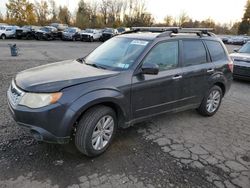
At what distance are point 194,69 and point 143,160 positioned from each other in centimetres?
200

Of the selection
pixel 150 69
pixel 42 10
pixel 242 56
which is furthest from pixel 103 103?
pixel 42 10

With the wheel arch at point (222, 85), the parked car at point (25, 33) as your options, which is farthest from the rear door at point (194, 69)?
the parked car at point (25, 33)

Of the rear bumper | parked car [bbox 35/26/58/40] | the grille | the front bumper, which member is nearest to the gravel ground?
the front bumper

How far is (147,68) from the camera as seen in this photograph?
323cm

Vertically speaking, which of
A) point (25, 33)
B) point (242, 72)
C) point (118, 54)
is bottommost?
point (242, 72)

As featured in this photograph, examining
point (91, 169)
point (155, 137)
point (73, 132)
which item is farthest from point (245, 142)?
point (73, 132)

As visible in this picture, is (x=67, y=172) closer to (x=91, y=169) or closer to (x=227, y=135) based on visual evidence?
(x=91, y=169)

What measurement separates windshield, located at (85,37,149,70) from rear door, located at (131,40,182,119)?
216 mm

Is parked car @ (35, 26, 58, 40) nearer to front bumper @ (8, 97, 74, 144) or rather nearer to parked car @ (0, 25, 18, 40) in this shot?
parked car @ (0, 25, 18, 40)

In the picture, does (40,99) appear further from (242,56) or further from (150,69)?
(242,56)

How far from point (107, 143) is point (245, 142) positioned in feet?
7.99

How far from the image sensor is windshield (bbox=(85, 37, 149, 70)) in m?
3.43

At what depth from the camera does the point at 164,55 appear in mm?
3713

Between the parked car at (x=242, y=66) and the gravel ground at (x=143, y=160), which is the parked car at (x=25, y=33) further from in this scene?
the gravel ground at (x=143, y=160)
